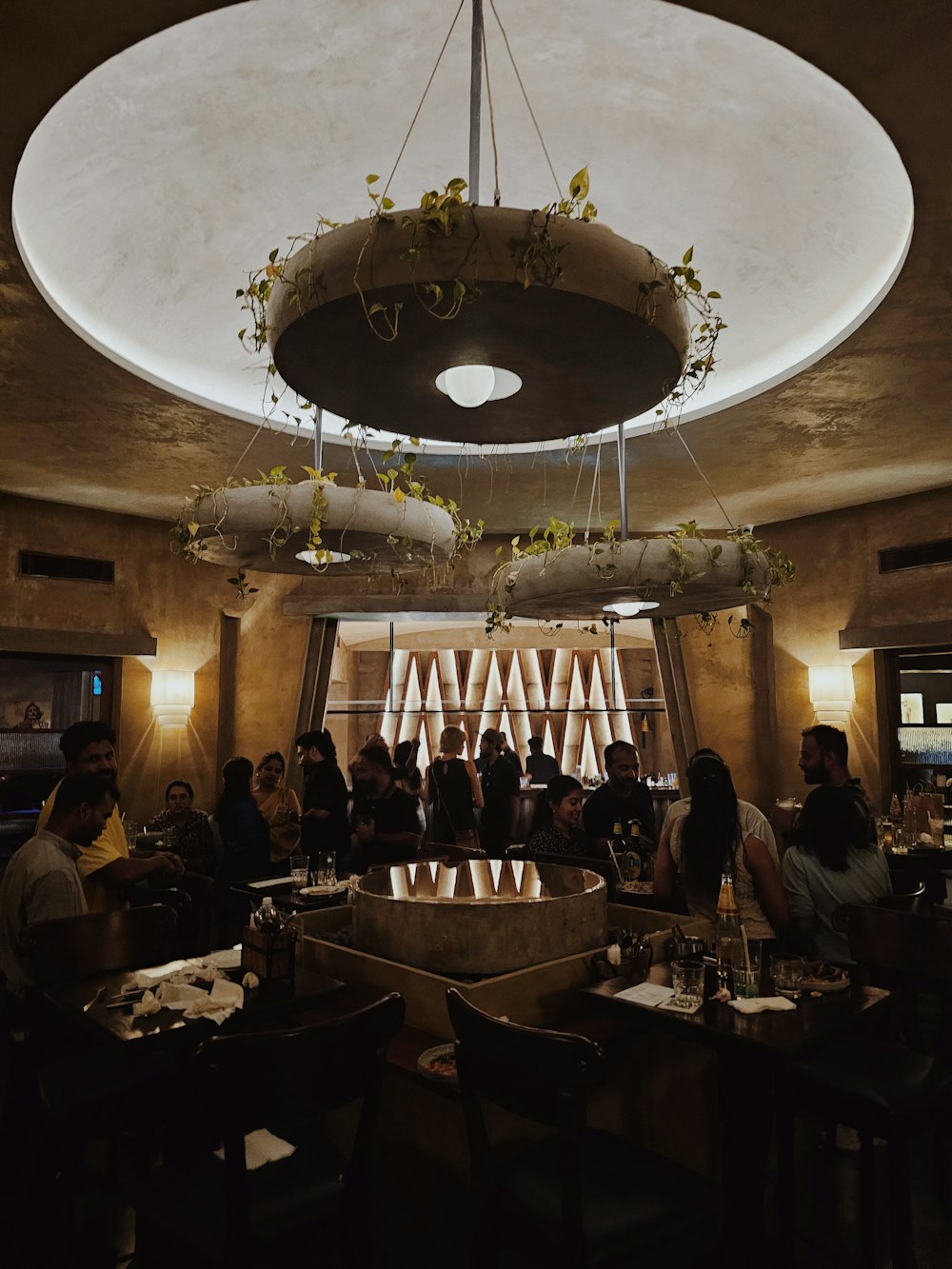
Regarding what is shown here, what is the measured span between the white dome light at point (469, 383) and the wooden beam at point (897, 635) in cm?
601

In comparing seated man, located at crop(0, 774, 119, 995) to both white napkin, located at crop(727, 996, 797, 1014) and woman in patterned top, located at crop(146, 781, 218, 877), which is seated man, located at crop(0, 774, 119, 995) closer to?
white napkin, located at crop(727, 996, 797, 1014)

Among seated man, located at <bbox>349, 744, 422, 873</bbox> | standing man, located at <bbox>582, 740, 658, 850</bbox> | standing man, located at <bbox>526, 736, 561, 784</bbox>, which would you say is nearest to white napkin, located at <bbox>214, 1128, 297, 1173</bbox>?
seated man, located at <bbox>349, 744, 422, 873</bbox>

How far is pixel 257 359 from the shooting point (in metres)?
5.47

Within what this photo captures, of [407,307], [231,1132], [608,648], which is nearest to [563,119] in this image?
[407,307]

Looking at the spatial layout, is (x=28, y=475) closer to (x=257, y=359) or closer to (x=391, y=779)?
(x=257, y=359)

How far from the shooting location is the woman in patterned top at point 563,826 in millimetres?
5148

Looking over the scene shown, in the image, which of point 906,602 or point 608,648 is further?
point 608,648

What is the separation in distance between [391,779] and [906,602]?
14.7ft

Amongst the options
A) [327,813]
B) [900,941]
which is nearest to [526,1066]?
[900,941]

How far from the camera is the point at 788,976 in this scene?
2936 millimetres

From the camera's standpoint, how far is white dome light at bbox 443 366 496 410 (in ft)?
7.32

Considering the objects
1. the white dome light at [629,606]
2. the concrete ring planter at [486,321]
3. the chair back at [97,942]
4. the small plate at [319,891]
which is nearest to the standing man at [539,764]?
the white dome light at [629,606]

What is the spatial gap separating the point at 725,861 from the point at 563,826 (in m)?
1.55

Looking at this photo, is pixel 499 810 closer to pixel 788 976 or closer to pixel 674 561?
pixel 674 561
